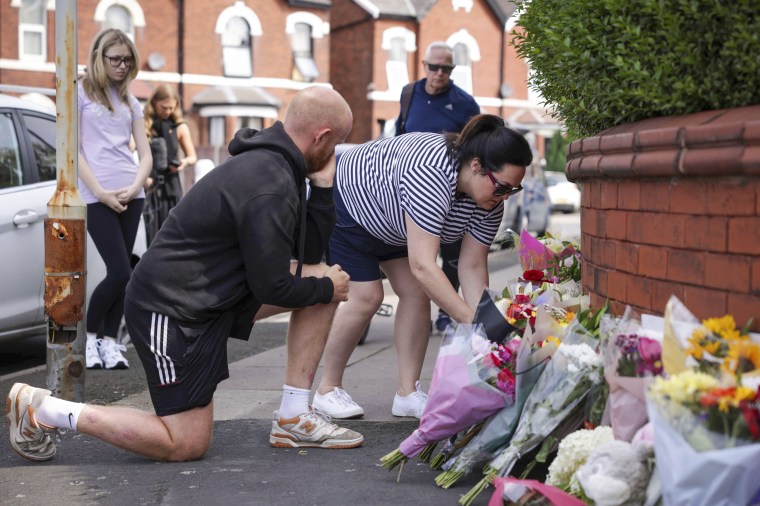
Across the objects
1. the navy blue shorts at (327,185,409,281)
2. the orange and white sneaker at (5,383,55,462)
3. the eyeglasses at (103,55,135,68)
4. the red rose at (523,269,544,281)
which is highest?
the eyeglasses at (103,55,135,68)

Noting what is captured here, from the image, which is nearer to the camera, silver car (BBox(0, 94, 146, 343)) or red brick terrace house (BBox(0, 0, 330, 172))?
silver car (BBox(0, 94, 146, 343))

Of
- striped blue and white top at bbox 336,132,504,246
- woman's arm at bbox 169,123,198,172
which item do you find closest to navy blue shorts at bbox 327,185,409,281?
striped blue and white top at bbox 336,132,504,246

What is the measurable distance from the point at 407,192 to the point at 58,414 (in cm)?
170

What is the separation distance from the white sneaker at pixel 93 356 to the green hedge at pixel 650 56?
368 centimetres

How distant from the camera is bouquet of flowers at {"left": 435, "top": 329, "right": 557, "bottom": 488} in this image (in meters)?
3.75

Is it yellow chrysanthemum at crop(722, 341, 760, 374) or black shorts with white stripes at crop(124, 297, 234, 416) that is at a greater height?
yellow chrysanthemum at crop(722, 341, 760, 374)

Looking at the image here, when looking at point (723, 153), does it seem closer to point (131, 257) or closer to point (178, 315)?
point (178, 315)

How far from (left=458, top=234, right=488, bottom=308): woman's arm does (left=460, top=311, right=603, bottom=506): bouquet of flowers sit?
60.7 inches

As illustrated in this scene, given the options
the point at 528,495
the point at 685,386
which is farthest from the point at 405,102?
the point at 685,386

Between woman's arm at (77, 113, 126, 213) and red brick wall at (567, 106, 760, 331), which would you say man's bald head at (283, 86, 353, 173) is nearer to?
red brick wall at (567, 106, 760, 331)

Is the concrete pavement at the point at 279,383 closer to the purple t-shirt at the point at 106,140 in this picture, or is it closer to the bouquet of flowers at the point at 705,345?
the purple t-shirt at the point at 106,140

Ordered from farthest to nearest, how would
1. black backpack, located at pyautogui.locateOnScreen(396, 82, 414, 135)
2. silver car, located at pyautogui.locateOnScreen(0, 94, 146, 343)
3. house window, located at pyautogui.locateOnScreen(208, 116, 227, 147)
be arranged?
house window, located at pyautogui.locateOnScreen(208, 116, 227, 147), black backpack, located at pyautogui.locateOnScreen(396, 82, 414, 135), silver car, located at pyautogui.locateOnScreen(0, 94, 146, 343)

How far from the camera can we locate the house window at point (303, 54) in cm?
3647

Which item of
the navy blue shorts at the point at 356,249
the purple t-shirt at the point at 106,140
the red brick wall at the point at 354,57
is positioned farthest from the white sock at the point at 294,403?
the red brick wall at the point at 354,57
